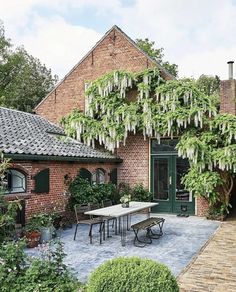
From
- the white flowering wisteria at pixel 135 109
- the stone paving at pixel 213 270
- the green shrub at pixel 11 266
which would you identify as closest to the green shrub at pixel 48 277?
the green shrub at pixel 11 266

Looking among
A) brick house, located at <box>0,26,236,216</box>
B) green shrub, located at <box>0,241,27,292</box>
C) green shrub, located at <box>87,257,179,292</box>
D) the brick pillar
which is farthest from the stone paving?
the brick pillar

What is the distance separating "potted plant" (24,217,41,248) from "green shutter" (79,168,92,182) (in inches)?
122

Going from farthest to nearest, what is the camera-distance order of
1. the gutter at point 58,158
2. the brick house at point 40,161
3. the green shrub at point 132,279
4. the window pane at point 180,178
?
1. the window pane at point 180,178
2. the brick house at point 40,161
3. the gutter at point 58,158
4. the green shrub at point 132,279

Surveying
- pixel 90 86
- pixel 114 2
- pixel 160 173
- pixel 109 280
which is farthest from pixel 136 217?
pixel 109 280

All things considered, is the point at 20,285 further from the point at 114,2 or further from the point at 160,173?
the point at 160,173

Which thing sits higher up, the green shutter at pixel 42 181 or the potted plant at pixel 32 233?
the green shutter at pixel 42 181

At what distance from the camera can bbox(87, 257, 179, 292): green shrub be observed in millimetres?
3330

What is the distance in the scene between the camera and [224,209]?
37.2 feet

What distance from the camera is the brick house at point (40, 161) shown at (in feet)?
27.9

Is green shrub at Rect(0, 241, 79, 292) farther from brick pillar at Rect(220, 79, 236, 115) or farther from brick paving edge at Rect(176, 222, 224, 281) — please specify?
brick pillar at Rect(220, 79, 236, 115)

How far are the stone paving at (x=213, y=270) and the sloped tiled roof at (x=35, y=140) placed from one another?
4.90 meters

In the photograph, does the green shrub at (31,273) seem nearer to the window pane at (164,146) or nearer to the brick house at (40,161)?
the brick house at (40,161)

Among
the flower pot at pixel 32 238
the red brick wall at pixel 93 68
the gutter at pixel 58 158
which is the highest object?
the red brick wall at pixel 93 68

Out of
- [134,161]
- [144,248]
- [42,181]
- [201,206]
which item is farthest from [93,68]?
[144,248]
